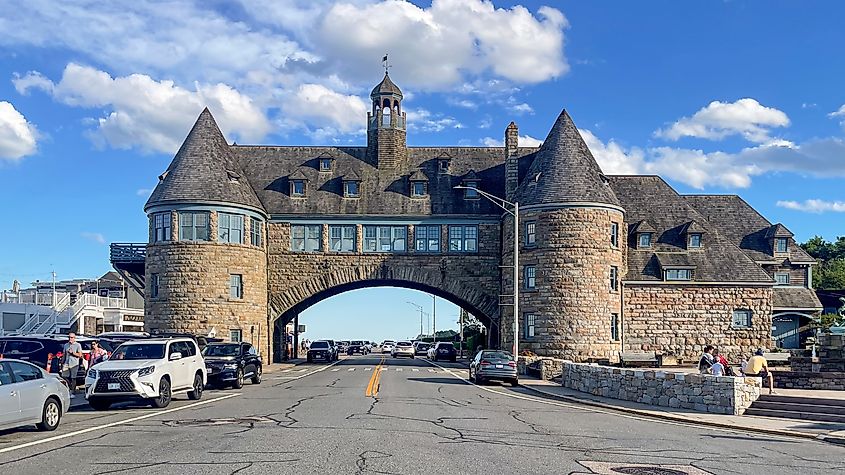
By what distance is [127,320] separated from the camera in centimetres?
7431

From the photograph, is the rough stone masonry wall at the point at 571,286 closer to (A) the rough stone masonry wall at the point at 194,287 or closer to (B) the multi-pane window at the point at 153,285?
(A) the rough stone masonry wall at the point at 194,287

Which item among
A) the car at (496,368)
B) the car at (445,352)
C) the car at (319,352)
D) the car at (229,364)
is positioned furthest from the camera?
the car at (445,352)

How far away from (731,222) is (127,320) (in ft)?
158

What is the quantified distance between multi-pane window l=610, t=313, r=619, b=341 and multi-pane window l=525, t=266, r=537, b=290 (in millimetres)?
4865

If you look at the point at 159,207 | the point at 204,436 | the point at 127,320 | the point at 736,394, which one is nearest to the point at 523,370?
the point at 736,394

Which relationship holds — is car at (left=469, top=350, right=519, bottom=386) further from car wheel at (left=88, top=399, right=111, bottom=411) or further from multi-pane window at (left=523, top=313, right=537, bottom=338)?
car wheel at (left=88, top=399, right=111, bottom=411)

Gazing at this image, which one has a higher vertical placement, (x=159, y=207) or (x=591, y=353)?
(x=159, y=207)

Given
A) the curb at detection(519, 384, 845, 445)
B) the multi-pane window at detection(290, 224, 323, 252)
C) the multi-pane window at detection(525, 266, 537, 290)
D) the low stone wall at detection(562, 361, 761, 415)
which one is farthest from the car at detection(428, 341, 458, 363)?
the curb at detection(519, 384, 845, 445)

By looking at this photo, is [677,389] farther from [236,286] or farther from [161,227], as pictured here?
[161,227]

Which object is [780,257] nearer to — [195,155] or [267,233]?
[267,233]

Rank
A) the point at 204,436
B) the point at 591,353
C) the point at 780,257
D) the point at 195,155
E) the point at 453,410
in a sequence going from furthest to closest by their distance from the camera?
the point at 780,257 → the point at 195,155 → the point at 591,353 → the point at 453,410 → the point at 204,436

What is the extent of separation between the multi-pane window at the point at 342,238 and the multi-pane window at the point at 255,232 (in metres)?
4.34

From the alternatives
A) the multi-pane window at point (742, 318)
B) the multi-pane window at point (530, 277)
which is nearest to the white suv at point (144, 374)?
the multi-pane window at point (530, 277)

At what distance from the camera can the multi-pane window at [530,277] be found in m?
49.7
